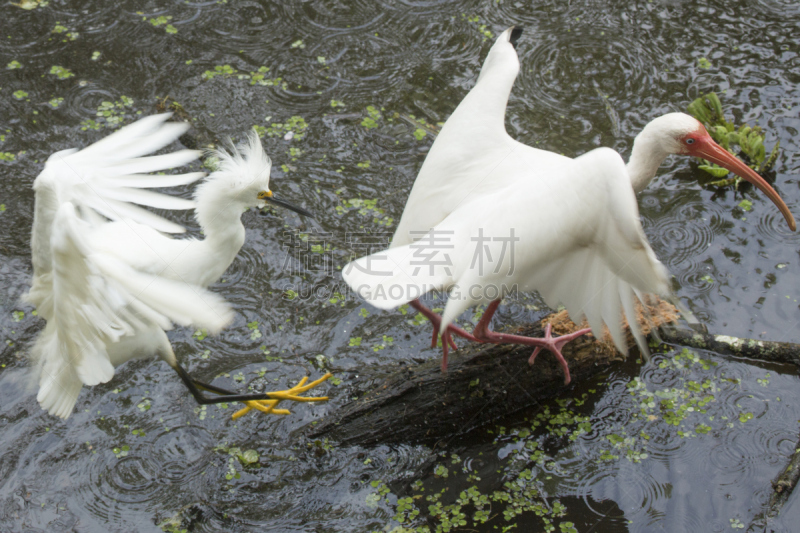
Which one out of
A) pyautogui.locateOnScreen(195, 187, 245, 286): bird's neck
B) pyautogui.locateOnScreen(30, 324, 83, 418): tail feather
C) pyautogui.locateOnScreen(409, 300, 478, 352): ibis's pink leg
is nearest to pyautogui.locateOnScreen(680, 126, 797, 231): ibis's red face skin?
pyautogui.locateOnScreen(409, 300, 478, 352): ibis's pink leg

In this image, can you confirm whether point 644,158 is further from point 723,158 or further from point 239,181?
point 239,181

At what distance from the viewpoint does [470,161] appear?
3.32 meters

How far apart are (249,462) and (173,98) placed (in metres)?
3.22

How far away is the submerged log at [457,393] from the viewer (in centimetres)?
330

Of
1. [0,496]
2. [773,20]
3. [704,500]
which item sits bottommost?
[0,496]

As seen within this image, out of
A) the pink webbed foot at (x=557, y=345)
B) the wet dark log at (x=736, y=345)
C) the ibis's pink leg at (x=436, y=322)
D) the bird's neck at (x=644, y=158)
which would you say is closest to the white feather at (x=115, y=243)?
the ibis's pink leg at (x=436, y=322)

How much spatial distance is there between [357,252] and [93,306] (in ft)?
6.55

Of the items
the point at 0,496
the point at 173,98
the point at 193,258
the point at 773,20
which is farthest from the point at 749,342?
the point at 173,98

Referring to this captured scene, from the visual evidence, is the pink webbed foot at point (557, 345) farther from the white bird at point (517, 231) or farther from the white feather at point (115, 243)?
the white feather at point (115, 243)

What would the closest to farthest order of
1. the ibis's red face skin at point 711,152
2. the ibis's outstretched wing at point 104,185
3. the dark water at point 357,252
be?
the ibis's outstretched wing at point 104,185 < the dark water at point 357,252 < the ibis's red face skin at point 711,152

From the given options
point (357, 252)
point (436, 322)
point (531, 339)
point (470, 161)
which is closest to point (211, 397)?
point (436, 322)

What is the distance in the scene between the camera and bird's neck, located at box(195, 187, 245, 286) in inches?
129

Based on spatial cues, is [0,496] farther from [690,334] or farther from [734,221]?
[734,221]

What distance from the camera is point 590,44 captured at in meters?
5.66
